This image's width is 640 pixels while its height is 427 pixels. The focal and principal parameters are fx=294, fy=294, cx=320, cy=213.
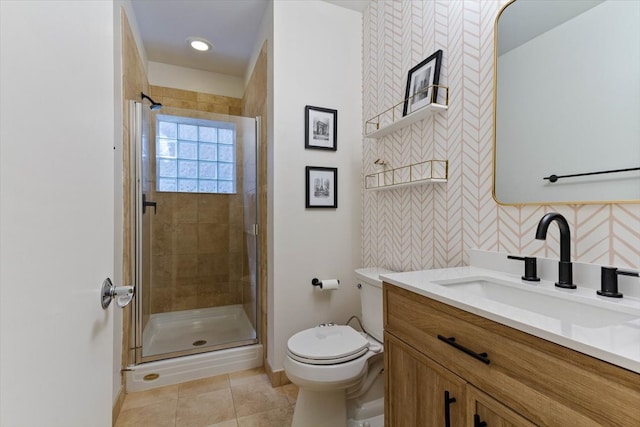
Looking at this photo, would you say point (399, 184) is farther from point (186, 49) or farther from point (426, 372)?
point (186, 49)

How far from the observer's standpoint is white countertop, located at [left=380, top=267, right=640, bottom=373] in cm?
52

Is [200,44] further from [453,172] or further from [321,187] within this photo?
[453,172]

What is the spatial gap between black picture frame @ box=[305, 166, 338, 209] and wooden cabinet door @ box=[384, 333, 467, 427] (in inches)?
43.7

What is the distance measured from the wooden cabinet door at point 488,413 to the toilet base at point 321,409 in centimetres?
85

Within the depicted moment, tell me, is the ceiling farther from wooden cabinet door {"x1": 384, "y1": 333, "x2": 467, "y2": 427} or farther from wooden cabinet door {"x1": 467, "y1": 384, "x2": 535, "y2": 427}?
wooden cabinet door {"x1": 467, "y1": 384, "x2": 535, "y2": 427}

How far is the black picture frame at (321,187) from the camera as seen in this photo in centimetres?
204

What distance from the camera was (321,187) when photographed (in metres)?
2.07

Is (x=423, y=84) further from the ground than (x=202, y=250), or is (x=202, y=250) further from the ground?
(x=423, y=84)

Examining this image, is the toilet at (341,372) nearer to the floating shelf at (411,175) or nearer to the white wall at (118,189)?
the floating shelf at (411,175)

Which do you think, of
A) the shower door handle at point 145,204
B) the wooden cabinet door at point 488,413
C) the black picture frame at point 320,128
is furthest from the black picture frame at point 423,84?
the shower door handle at point 145,204

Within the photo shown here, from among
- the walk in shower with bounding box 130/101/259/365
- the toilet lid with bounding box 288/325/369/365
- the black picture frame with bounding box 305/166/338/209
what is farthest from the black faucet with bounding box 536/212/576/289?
the walk in shower with bounding box 130/101/259/365

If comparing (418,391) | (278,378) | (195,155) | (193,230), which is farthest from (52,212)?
(193,230)

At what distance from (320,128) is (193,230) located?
1551mm

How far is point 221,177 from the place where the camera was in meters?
2.64
